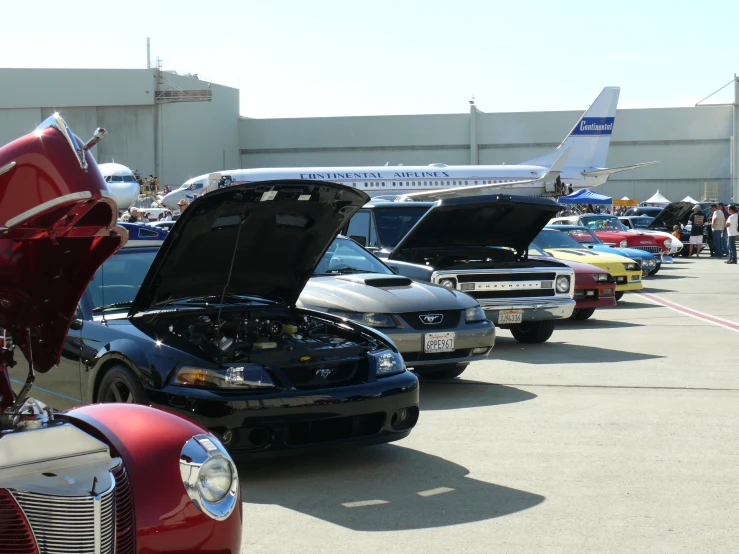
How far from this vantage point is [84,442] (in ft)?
10.2

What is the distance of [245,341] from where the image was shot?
653cm

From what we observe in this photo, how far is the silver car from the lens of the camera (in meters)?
8.87

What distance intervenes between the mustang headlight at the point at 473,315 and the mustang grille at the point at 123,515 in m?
6.13

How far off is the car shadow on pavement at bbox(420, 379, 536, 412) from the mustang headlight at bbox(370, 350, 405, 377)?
198 cm

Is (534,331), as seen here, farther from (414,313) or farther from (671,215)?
(671,215)

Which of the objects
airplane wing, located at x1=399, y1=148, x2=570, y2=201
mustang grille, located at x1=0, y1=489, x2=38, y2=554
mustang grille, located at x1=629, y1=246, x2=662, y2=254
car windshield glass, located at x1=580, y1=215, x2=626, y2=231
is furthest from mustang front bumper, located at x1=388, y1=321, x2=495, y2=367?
airplane wing, located at x1=399, y1=148, x2=570, y2=201

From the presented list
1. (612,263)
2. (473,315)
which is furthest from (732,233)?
(473,315)

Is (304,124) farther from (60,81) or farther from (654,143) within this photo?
(654,143)

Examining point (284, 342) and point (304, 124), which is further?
point (304, 124)

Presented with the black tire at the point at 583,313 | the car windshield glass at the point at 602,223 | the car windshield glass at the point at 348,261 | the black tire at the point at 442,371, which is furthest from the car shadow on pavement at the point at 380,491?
the car windshield glass at the point at 602,223

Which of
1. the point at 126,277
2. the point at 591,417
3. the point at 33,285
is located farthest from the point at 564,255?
the point at 33,285

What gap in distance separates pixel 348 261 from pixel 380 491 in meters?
4.62

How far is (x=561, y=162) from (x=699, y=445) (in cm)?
3900

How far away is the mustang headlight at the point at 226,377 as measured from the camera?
19.3 ft
